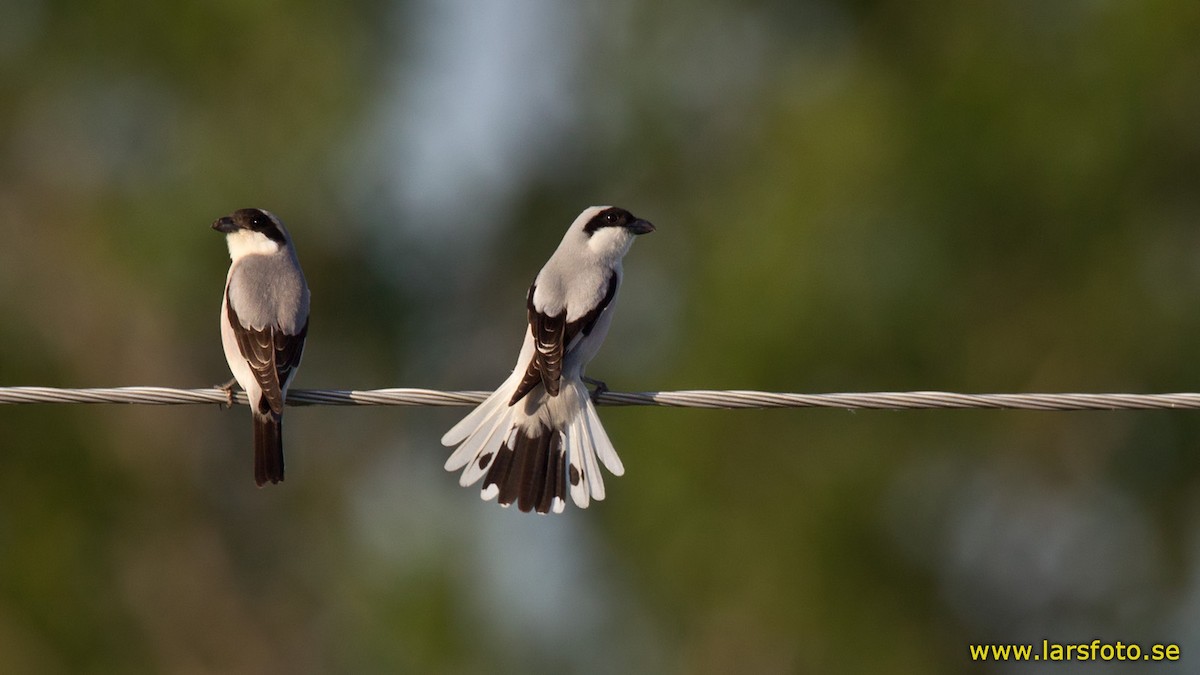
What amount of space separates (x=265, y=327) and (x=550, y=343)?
55.6 inches

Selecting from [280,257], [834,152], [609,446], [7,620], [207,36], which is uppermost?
[207,36]

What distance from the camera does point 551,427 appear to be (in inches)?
332

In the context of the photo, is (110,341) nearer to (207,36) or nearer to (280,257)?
(207,36)

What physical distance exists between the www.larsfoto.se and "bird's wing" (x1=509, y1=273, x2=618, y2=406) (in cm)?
694

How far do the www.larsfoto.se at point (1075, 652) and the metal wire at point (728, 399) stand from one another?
7.66m

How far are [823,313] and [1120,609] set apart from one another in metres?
3.63

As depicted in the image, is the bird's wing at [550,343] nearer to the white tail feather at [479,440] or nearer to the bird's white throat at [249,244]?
the white tail feather at [479,440]

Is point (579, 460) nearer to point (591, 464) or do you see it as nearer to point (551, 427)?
point (591, 464)

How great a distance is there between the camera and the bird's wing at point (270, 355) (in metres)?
7.82

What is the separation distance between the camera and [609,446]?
823cm

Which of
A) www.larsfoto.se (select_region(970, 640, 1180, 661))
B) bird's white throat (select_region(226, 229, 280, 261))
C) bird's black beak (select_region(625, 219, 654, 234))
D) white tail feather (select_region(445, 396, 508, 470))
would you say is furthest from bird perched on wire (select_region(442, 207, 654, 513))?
www.larsfoto.se (select_region(970, 640, 1180, 661))

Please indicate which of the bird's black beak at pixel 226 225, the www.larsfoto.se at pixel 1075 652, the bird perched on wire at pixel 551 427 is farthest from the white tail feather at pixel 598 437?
the www.larsfoto.se at pixel 1075 652

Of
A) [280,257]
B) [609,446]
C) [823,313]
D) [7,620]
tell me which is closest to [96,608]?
[7,620]

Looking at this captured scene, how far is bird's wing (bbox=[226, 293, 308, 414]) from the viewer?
7.82 metres
